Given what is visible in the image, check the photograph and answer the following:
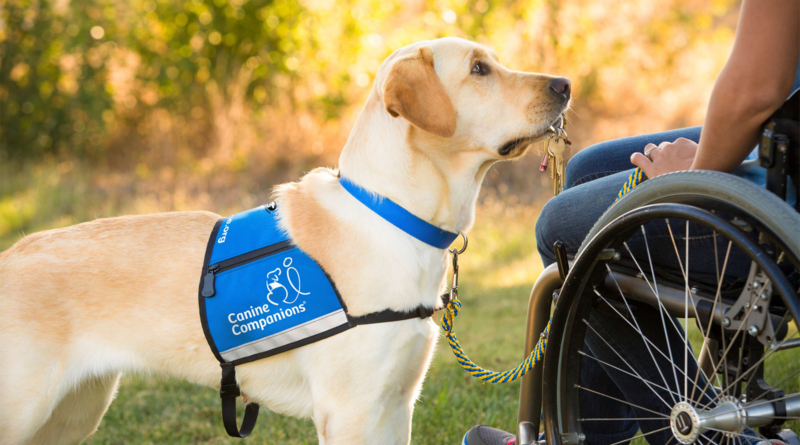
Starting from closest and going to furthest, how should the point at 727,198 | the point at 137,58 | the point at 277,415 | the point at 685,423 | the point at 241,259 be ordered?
the point at 727,198, the point at 685,423, the point at 241,259, the point at 277,415, the point at 137,58

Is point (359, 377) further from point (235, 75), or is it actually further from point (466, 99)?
point (235, 75)

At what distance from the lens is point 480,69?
7.39 ft

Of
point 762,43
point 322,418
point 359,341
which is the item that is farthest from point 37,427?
point 762,43

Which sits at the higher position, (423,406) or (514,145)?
(514,145)

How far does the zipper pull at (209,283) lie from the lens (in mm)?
→ 2035

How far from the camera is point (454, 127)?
205cm

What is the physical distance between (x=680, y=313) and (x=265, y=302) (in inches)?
46.2

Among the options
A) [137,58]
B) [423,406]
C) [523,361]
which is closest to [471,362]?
[523,361]

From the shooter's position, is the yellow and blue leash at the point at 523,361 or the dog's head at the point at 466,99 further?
the dog's head at the point at 466,99

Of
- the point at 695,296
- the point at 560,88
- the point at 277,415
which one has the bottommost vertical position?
the point at 277,415

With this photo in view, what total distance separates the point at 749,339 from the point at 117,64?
9018 millimetres

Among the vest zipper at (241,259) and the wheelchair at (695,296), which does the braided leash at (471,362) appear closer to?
the wheelchair at (695,296)

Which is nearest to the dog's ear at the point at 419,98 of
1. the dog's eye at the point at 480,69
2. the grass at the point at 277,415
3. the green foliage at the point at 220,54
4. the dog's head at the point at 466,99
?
the dog's head at the point at 466,99

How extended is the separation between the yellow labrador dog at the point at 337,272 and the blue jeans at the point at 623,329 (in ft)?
1.05
